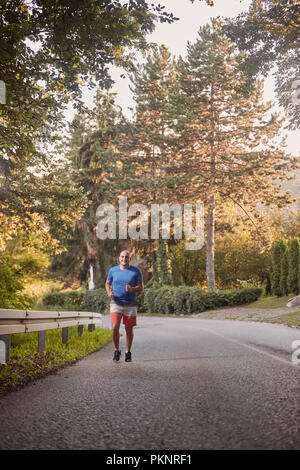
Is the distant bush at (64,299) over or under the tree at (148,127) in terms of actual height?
under

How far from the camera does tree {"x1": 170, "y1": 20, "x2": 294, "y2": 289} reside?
39.8 metres

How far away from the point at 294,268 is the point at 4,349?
30.2 meters

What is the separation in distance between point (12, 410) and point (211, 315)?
25.6 metres

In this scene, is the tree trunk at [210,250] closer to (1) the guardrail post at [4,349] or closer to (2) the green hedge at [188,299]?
(2) the green hedge at [188,299]

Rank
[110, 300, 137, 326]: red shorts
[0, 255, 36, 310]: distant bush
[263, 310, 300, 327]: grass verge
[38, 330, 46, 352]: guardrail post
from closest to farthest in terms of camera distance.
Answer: [38, 330, 46, 352]: guardrail post < [110, 300, 137, 326]: red shorts < [0, 255, 36, 310]: distant bush < [263, 310, 300, 327]: grass verge

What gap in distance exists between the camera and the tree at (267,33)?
19453 millimetres

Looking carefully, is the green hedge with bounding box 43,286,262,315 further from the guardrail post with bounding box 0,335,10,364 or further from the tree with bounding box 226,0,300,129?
the guardrail post with bounding box 0,335,10,364

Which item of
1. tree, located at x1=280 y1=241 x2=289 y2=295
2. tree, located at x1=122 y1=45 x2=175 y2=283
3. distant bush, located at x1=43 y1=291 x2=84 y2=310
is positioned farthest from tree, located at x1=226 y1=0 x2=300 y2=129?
distant bush, located at x1=43 y1=291 x2=84 y2=310

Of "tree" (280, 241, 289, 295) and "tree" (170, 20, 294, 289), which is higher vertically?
"tree" (170, 20, 294, 289)

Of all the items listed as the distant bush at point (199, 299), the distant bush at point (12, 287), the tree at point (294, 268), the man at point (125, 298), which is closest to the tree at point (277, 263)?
the tree at point (294, 268)

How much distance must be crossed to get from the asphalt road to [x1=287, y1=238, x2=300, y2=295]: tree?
88.0 feet

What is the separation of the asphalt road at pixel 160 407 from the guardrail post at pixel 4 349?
0.57 metres

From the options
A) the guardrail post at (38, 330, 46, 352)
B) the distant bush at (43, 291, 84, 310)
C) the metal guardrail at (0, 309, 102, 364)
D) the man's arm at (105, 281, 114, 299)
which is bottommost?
the distant bush at (43, 291, 84, 310)

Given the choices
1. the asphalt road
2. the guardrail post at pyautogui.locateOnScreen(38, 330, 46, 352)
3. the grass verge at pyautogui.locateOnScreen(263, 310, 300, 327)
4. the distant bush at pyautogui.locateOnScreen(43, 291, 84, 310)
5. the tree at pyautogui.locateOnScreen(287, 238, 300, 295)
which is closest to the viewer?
the asphalt road
